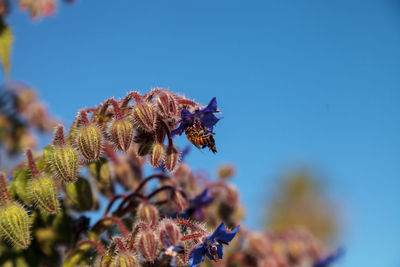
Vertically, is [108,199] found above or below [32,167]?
above

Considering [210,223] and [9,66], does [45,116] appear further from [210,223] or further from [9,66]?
[210,223]

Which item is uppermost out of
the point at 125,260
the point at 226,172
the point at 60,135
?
the point at 226,172

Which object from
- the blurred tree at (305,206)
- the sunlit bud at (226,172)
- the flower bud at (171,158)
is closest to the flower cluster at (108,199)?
the flower bud at (171,158)

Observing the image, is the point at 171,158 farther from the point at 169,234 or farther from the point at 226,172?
the point at 226,172

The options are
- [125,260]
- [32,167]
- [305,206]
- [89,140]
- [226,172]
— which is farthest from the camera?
[305,206]

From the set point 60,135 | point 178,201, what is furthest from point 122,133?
point 178,201

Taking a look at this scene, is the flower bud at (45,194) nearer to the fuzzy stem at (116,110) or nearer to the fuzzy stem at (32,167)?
the fuzzy stem at (32,167)

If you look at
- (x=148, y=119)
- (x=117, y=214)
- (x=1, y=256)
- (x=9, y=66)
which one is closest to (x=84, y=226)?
(x=117, y=214)
